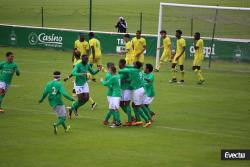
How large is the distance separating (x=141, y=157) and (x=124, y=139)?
85.6 inches

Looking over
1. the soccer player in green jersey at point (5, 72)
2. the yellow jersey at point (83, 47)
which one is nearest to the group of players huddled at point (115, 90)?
the soccer player in green jersey at point (5, 72)

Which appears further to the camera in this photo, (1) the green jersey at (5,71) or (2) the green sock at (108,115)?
(1) the green jersey at (5,71)

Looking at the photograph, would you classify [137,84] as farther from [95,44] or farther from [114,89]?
[95,44]

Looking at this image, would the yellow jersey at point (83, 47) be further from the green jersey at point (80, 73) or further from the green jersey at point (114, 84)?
the green jersey at point (114, 84)

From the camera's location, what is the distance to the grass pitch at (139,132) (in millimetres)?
18125

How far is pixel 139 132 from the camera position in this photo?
21.5 metres

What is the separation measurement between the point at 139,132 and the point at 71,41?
23.0m

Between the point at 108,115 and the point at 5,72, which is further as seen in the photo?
the point at 5,72

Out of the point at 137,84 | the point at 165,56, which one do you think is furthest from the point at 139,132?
the point at 165,56

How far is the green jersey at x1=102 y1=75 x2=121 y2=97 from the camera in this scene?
21.6 meters

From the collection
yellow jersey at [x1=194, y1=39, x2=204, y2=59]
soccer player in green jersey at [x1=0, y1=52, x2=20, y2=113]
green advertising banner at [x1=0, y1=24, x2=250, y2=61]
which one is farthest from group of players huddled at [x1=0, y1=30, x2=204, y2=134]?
green advertising banner at [x1=0, y1=24, x2=250, y2=61]

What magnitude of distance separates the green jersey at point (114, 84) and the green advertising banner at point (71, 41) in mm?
16731

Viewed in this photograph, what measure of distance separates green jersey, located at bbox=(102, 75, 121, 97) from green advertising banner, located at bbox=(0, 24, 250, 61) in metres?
16.7

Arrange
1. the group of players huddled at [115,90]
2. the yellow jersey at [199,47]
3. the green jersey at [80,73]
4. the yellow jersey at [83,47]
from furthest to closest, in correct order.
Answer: the yellow jersey at [199,47] → the yellow jersey at [83,47] → the green jersey at [80,73] → the group of players huddled at [115,90]
